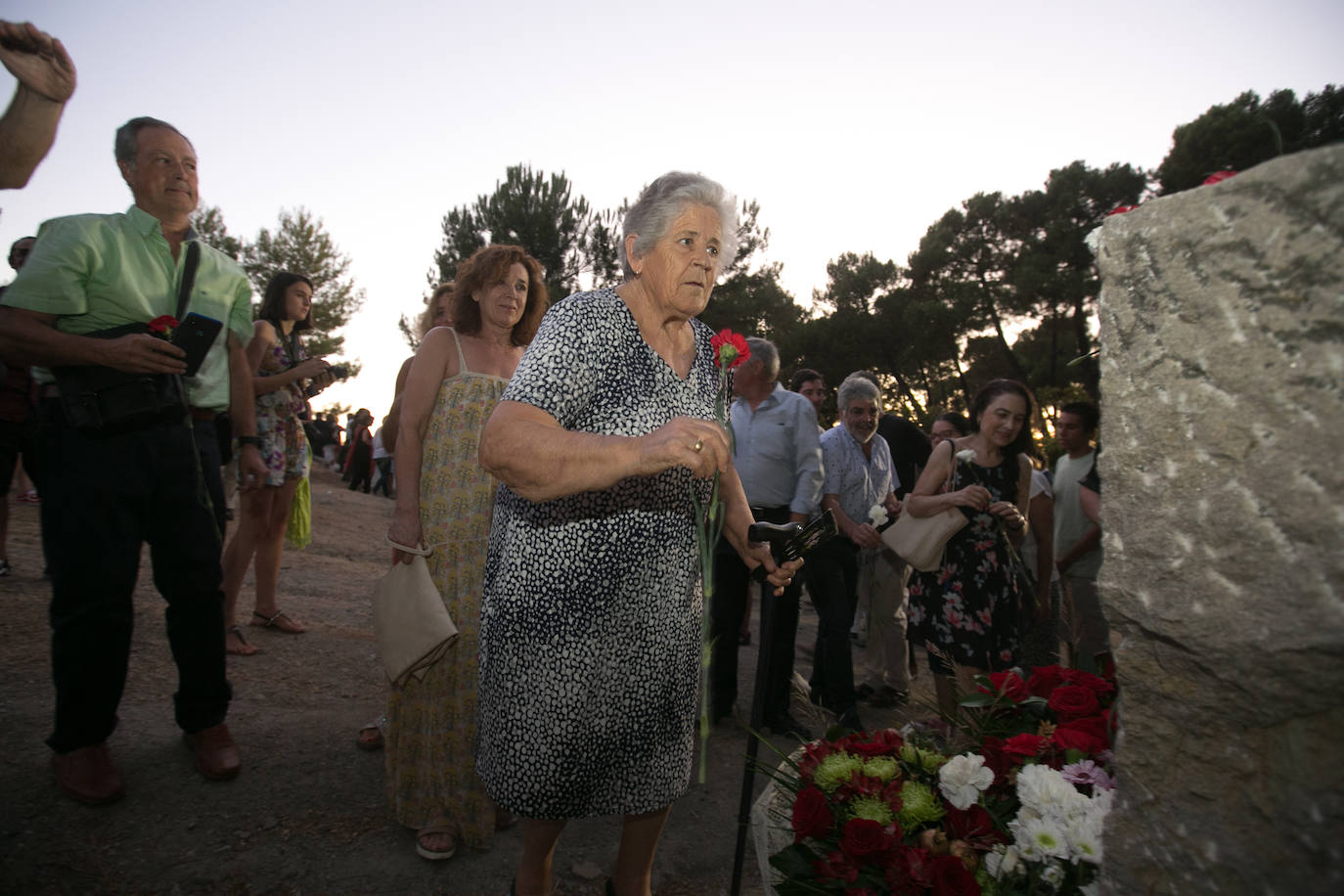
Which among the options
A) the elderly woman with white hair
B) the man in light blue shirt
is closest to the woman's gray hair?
the elderly woman with white hair

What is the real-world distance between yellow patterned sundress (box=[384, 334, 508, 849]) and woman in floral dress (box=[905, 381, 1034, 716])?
2254mm

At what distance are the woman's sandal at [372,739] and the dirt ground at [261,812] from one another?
0.04 metres

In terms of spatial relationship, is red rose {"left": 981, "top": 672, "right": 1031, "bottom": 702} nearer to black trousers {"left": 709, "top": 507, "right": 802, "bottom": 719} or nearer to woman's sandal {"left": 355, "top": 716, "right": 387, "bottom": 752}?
black trousers {"left": 709, "top": 507, "right": 802, "bottom": 719}

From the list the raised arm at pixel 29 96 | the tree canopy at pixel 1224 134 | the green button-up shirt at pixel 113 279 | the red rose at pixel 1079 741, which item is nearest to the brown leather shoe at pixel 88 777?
the green button-up shirt at pixel 113 279

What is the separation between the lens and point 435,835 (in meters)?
2.62

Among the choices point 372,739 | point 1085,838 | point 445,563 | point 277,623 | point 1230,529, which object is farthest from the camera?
point 277,623

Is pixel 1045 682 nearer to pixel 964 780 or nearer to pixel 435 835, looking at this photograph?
pixel 964 780

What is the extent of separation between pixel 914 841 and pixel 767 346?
3.58 m

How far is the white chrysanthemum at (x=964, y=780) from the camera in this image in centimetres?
154

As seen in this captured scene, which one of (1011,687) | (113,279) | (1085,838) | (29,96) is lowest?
(1085,838)

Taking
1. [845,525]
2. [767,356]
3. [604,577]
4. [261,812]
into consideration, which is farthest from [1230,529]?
[845,525]

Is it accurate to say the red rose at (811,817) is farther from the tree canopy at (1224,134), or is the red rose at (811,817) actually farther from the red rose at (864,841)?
the tree canopy at (1224,134)

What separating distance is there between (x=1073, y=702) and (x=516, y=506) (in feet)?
4.50

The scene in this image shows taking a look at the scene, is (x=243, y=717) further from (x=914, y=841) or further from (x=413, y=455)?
(x=914, y=841)
